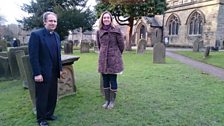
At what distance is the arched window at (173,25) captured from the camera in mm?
40375

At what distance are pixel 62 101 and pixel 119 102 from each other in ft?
4.37

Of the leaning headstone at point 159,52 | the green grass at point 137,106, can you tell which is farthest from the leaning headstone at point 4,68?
the leaning headstone at point 159,52

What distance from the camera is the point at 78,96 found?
263 inches

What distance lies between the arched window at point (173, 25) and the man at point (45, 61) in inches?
1460

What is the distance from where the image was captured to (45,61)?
4469mm

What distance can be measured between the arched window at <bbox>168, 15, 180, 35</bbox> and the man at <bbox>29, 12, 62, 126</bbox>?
37.1 metres

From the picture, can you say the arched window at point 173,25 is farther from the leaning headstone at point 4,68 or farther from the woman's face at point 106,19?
the woman's face at point 106,19

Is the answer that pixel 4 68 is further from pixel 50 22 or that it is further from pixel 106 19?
pixel 50 22

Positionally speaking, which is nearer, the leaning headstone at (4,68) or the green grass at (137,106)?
the green grass at (137,106)

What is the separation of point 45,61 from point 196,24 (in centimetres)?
3500

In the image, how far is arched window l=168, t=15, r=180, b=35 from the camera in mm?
40375

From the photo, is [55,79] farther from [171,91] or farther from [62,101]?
[171,91]

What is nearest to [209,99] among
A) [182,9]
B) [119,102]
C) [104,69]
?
[119,102]

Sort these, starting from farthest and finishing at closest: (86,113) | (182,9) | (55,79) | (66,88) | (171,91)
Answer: (182,9)
(171,91)
(66,88)
(86,113)
(55,79)
